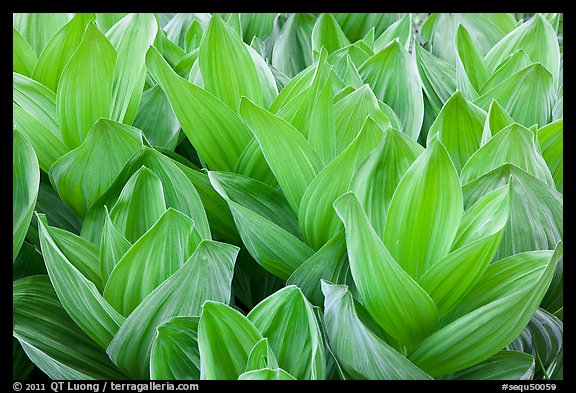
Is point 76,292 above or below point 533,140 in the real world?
below

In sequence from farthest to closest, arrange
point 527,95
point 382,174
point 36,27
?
point 36,27, point 527,95, point 382,174

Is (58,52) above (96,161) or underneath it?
above

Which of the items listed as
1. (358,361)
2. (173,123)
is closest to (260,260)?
(358,361)

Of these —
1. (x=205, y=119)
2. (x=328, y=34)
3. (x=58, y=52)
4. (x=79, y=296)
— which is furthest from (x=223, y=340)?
(x=328, y=34)

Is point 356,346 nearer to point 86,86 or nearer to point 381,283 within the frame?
point 381,283

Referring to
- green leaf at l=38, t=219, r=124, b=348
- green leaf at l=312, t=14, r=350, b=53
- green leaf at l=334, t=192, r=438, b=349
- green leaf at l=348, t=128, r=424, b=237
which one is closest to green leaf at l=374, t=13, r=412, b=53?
green leaf at l=312, t=14, r=350, b=53
